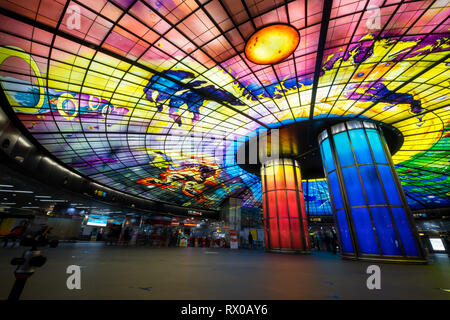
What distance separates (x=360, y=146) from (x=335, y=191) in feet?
12.2

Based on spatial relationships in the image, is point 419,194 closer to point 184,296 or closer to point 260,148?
point 260,148

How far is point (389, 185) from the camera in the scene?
12.1 meters

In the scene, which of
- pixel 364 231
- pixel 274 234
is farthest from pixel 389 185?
pixel 274 234

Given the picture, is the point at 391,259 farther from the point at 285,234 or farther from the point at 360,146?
the point at 285,234

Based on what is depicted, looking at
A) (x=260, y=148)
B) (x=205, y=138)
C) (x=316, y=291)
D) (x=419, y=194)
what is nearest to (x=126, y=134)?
(x=205, y=138)

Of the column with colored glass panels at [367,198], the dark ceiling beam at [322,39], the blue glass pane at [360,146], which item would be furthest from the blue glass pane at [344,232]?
the dark ceiling beam at [322,39]

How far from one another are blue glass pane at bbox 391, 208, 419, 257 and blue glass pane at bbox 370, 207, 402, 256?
335 millimetres

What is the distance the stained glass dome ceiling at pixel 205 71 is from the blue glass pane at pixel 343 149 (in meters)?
2.64

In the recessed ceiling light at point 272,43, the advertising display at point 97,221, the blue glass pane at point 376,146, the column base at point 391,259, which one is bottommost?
the column base at point 391,259

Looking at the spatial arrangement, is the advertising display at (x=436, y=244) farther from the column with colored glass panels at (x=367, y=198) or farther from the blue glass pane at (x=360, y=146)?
the blue glass pane at (x=360, y=146)

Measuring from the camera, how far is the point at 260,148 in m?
21.9

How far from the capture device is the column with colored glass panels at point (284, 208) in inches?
751
